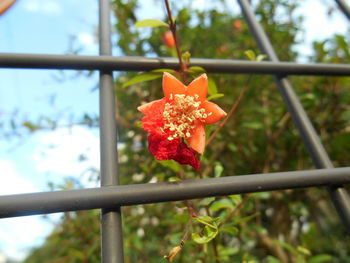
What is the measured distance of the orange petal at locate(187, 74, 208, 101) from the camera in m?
0.41

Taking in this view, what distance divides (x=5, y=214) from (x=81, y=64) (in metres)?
0.23

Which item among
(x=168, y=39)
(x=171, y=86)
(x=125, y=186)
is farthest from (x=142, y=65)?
(x=168, y=39)

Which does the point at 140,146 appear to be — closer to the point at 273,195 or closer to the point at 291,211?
the point at 273,195

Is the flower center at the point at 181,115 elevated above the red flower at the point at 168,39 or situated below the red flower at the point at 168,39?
below

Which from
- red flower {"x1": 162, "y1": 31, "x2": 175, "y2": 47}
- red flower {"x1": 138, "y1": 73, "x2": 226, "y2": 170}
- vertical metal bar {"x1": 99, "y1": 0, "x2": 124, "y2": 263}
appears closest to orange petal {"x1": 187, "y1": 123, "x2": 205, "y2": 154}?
red flower {"x1": 138, "y1": 73, "x2": 226, "y2": 170}

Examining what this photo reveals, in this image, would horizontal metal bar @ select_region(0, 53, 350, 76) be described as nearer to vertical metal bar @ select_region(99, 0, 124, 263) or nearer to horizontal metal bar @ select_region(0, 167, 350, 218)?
vertical metal bar @ select_region(99, 0, 124, 263)

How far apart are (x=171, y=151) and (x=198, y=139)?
45 millimetres

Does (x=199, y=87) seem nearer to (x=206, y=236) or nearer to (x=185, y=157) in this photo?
(x=185, y=157)

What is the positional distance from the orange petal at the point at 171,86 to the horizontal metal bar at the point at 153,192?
14 cm

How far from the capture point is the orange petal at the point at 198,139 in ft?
1.28

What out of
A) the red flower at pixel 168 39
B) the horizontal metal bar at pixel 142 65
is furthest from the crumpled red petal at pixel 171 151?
the red flower at pixel 168 39

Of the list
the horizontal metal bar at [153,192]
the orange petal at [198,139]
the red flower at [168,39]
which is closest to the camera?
the horizontal metal bar at [153,192]

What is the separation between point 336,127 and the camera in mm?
1292

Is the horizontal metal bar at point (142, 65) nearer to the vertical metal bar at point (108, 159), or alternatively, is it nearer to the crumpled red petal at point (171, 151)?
the vertical metal bar at point (108, 159)
